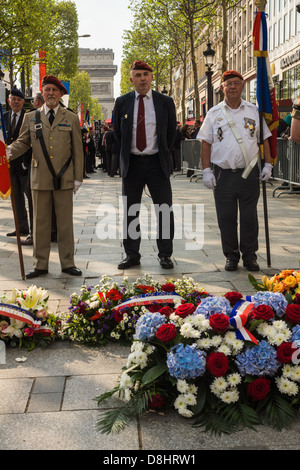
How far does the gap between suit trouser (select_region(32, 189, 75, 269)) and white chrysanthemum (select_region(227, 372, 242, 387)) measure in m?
3.77

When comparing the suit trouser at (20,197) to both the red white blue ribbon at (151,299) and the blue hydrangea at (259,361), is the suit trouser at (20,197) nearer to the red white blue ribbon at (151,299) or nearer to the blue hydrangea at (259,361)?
the red white blue ribbon at (151,299)

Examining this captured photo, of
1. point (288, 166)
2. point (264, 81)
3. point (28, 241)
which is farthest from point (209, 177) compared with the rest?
point (288, 166)

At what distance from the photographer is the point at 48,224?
685cm

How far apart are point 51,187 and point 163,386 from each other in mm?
3645

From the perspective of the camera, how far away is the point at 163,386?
11.4 feet

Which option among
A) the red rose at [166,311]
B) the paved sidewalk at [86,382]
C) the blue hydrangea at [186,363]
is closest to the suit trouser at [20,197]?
the paved sidewalk at [86,382]

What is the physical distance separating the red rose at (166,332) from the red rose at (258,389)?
486mm

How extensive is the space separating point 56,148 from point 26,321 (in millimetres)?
2652

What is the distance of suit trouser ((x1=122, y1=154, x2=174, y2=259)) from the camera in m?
7.00

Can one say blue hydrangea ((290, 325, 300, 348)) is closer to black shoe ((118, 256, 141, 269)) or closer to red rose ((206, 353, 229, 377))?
red rose ((206, 353, 229, 377))

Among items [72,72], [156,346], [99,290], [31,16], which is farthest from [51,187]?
[72,72]

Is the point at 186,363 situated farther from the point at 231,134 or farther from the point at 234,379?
the point at 231,134

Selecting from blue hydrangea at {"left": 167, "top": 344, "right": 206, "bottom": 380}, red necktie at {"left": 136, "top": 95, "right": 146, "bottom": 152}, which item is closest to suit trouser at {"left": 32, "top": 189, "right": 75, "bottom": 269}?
red necktie at {"left": 136, "top": 95, "right": 146, "bottom": 152}
